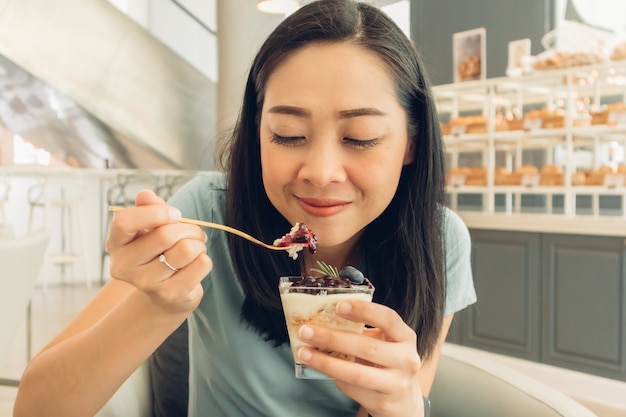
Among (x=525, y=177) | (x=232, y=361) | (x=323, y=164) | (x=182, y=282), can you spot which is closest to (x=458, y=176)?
(x=525, y=177)

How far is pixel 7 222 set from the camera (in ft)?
16.8

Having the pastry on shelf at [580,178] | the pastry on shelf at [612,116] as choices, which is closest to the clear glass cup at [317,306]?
the pastry on shelf at [612,116]

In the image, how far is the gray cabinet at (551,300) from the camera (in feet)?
12.6

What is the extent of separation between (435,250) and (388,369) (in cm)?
53

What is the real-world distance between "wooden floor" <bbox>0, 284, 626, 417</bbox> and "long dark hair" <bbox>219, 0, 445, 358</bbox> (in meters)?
1.12

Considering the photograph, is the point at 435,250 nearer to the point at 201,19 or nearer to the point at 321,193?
the point at 321,193

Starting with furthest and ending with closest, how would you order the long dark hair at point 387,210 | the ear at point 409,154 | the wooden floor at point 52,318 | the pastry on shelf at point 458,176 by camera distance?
1. the pastry on shelf at point 458,176
2. the wooden floor at point 52,318
3. the ear at point 409,154
4. the long dark hair at point 387,210

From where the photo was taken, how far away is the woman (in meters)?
0.95

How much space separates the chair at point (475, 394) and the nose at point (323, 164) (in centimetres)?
77

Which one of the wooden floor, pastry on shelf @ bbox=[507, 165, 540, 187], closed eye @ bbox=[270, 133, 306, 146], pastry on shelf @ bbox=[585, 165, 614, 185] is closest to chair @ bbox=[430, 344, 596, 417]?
closed eye @ bbox=[270, 133, 306, 146]

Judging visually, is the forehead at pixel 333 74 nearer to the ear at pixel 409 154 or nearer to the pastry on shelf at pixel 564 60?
the ear at pixel 409 154

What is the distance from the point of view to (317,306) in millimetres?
1001

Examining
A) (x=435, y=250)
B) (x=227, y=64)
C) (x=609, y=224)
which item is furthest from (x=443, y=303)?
(x=227, y=64)

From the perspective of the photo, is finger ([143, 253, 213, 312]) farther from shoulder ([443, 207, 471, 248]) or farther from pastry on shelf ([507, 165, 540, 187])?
pastry on shelf ([507, 165, 540, 187])
